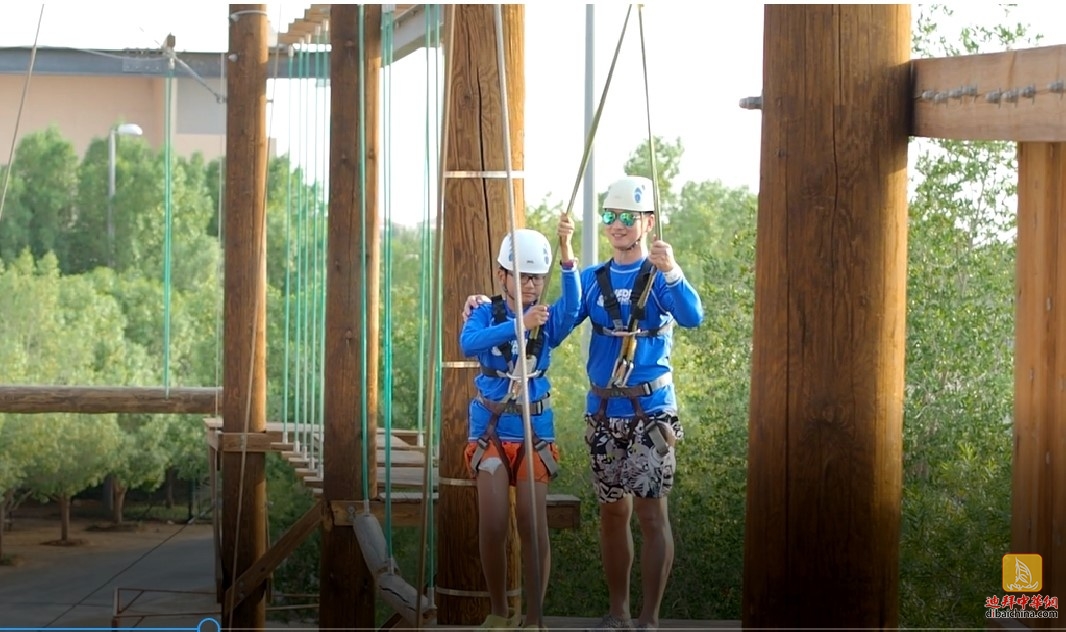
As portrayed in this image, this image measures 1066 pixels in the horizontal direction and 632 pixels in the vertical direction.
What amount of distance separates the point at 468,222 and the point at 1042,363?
6.18 ft

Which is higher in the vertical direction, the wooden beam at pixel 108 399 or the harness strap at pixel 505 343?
the harness strap at pixel 505 343

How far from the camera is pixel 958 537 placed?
13.5m

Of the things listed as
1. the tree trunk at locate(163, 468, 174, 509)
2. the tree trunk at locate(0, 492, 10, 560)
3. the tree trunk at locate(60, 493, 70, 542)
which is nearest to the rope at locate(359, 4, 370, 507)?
the tree trunk at locate(0, 492, 10, 560)

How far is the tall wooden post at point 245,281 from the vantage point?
8.23 m

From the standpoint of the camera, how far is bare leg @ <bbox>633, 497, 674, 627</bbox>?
3.79 meters

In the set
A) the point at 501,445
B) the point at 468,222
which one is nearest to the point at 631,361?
the point at 501,445

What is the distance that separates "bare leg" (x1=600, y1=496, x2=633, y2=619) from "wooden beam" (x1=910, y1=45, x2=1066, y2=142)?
1626mm

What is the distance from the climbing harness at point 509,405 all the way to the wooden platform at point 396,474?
2.56ft

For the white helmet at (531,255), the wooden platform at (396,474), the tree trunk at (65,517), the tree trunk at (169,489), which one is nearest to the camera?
the white helmet at (531,255)

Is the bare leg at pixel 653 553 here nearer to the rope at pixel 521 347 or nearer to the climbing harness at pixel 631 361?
the climbing harness at pixel 631 361

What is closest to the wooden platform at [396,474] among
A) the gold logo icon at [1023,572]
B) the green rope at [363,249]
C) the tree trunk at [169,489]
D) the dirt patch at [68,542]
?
the green rope at [363,249]

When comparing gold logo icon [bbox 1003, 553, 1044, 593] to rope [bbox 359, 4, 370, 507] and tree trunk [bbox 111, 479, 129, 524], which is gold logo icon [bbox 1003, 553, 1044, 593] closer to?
rope [bbox 359, 4, 370, 507]

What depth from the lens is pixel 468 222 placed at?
4.23 meters

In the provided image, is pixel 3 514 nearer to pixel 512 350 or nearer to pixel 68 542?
pixel 68 542
